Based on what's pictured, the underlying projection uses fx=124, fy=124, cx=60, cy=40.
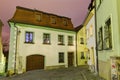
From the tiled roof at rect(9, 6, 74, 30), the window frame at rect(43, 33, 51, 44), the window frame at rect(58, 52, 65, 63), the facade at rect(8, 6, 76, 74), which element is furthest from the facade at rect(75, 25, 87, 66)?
the window frame at rect(43, 33, 51, 44)

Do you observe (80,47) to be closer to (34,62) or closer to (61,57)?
(61,57)

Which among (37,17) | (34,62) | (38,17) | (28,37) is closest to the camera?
(28,37)

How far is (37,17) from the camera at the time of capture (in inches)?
757

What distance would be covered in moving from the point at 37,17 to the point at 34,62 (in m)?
6.87

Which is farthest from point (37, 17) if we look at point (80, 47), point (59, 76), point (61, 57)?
point (59, 76)

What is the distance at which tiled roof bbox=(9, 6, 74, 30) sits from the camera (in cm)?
1744

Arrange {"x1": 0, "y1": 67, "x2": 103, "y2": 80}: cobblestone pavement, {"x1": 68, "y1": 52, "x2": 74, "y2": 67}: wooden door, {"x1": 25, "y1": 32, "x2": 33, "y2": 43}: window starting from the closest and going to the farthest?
{"x1": 0, "y1": 67, "x2": 103, "y2": 80}: cobblestone pavement
{"x1": 25, "y1": 32, "x2": 33, "y2": 43}: window
{"x1": 68, "y1": 52, "x2": 74, "y2": 67}: wooden door

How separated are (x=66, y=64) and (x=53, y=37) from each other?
5.17m

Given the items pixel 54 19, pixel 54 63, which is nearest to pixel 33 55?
pixel 54 63

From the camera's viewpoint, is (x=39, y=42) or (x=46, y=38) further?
(x=46, y=38)

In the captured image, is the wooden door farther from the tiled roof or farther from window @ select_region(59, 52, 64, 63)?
the tiled roof

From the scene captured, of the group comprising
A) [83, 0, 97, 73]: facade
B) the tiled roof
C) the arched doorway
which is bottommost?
the arched doorway

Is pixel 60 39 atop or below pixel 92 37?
atop

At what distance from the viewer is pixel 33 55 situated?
17422mm
